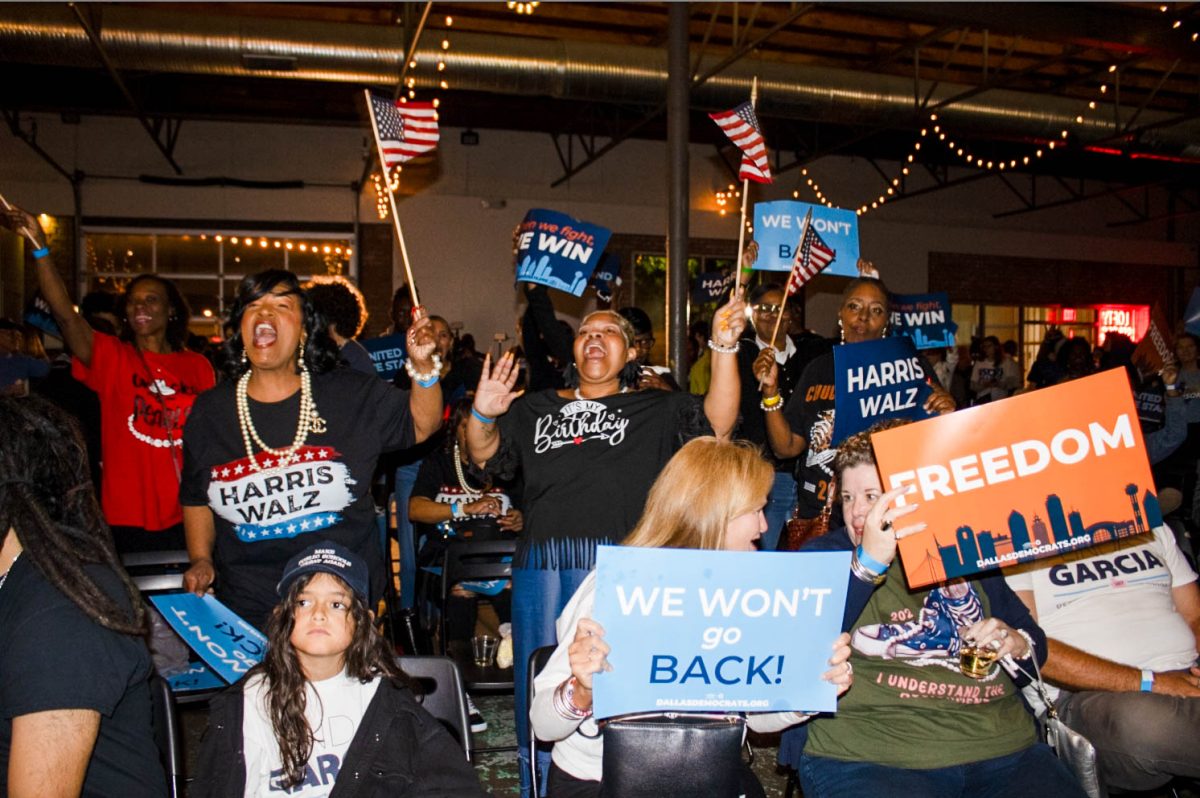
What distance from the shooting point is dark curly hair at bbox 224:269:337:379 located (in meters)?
3.14

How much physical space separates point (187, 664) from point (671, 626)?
6.75 ft

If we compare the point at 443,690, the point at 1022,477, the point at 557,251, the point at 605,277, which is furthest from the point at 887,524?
the point at 605,277

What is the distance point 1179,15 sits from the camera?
9.43 m

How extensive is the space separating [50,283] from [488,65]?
764 centimetres

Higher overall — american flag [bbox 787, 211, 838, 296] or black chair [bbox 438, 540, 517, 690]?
american flag [bbox 787, 211, 838, 296]

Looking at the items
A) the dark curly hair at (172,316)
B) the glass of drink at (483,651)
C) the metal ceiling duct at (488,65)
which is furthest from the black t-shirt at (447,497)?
the metal ceiling duct at (488,65)

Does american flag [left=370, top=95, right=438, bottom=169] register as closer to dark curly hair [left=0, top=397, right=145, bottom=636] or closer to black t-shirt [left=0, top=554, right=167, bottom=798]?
dark curly hair [left=0, top=397, right=145, bottom=636]

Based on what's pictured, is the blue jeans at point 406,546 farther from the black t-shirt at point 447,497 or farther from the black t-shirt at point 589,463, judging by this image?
the black t-shirt at point 589,463

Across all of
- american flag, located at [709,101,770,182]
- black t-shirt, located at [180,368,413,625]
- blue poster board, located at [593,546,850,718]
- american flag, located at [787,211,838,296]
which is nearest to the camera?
blue poster board, located at [593,546,850,718]

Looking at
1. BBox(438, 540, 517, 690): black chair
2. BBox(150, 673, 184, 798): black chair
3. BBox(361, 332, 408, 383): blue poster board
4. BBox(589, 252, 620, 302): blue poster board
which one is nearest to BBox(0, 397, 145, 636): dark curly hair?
BBox(150, 673, 184, 798): black chair

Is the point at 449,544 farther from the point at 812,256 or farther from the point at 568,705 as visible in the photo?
the point at 812,256

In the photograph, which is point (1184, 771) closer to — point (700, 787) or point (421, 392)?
point (700, 787)

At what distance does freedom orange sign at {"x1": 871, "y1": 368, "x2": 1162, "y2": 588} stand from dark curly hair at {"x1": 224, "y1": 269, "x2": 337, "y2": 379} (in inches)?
72.2

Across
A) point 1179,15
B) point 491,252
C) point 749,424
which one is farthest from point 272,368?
point 491,252
